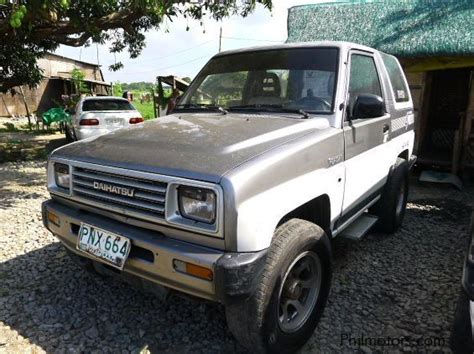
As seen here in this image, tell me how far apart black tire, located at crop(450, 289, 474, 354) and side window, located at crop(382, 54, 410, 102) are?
106 inches

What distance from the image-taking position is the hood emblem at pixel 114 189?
A: 2199 millimetres

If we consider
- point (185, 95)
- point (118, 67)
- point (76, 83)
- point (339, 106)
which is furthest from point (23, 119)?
point (339, 106)

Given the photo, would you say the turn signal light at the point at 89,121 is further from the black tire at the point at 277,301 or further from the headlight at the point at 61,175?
the black tire at the point at 277,301

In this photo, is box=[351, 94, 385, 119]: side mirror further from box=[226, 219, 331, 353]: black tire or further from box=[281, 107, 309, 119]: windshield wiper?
box=[226, 219, 331, 353]: black tire

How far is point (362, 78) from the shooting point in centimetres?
342

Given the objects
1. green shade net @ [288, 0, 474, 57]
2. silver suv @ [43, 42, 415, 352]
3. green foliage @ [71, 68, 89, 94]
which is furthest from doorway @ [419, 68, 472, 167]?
green foliage @ [71, 68, 89, 94]

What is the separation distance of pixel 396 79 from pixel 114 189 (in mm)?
3513

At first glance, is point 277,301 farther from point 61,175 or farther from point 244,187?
point 61,175

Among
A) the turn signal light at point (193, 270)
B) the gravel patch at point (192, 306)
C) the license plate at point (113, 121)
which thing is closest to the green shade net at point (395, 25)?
the gravel patch at point (192, 306)

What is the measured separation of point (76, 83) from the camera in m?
23.4

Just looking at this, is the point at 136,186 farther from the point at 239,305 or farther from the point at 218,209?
the point at 239,305

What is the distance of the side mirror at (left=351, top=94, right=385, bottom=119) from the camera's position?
114 inches

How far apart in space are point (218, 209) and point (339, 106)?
1507 mm

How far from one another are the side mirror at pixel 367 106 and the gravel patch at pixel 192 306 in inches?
59.5
